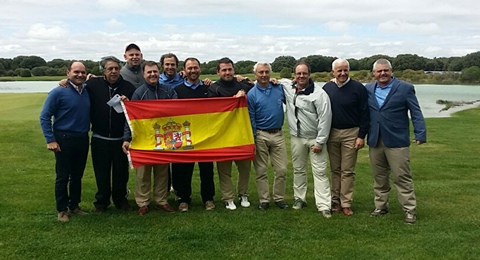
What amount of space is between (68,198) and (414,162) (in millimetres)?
9017

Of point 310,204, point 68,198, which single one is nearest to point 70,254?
point 68,198

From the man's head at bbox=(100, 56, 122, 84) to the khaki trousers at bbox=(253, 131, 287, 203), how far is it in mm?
2349

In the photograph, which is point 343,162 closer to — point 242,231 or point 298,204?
point 298,204

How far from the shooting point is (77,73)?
6746 mm

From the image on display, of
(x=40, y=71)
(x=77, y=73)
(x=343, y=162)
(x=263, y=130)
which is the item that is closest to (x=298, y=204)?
(x=343, y=162)

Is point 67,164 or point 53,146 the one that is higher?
point 53,146

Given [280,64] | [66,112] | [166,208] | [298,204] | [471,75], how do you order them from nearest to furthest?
[66,112] < [166,208] < [298,204] < [280,64] < [471,75]

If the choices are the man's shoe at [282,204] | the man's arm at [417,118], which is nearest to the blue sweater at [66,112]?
the man's shoe at [282,204]

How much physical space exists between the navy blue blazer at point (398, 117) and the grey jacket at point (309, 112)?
722mm

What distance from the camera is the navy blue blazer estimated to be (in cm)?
682

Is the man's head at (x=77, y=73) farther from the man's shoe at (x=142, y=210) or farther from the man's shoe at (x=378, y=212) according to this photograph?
the man's shoe at (x=378, y=212)

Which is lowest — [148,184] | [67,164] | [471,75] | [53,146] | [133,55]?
[148,184]

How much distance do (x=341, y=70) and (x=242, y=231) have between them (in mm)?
2743

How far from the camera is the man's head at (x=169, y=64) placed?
7.88m
